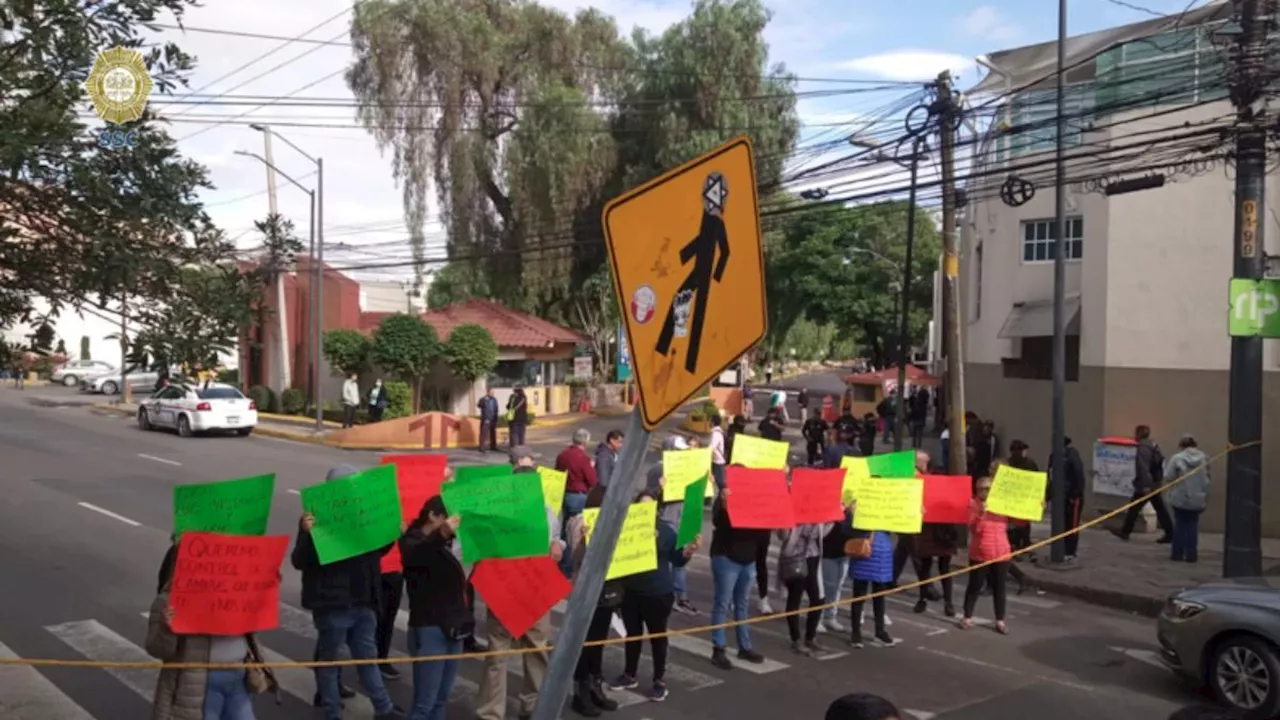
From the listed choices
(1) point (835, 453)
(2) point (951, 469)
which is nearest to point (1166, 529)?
(2) point (951, 469)

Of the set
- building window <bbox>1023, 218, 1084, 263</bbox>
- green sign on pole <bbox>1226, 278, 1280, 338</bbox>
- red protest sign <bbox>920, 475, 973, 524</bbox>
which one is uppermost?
building window <bbox>1023, 218, 1084, 263</bbox>

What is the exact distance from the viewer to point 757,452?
10789 mm

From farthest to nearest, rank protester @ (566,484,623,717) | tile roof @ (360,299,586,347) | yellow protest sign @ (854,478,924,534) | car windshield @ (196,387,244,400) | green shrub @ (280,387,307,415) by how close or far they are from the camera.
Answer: green shrub @ (280,387,307,415)
tile roof @ (360,299,586,347)
car windshield @ (196,387,244,400)
yellow protest sign @ (854,478,924,534)
protester @ (566,484,623,717)

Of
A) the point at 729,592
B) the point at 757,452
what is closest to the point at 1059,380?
the point at 757,452

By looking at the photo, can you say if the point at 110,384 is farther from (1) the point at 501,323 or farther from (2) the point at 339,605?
(2) the point at 339,605

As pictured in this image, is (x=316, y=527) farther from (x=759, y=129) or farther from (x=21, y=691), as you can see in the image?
(x=759, y=129)

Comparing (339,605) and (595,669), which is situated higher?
(339,605)

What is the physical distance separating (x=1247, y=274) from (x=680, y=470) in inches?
262

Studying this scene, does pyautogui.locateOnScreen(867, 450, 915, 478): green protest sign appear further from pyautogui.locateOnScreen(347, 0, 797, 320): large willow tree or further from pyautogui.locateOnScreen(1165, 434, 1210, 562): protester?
pyautogui.locateOnScreen(347, 0, 797, 320): large willow tree

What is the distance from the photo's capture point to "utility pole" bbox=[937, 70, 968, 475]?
47.1 feet

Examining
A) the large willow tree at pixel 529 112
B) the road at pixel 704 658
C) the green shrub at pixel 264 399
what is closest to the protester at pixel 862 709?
the road at pixel 704 658

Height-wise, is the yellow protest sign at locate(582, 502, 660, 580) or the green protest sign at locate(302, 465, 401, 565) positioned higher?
the green protest sign at locate(302, 465, 401, 565)

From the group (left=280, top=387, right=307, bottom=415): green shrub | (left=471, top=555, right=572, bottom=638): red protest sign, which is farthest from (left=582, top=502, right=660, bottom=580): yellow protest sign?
(left=280, top=387, right=307, bottom=415): green shrub

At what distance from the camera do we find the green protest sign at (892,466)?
32.7 feet
